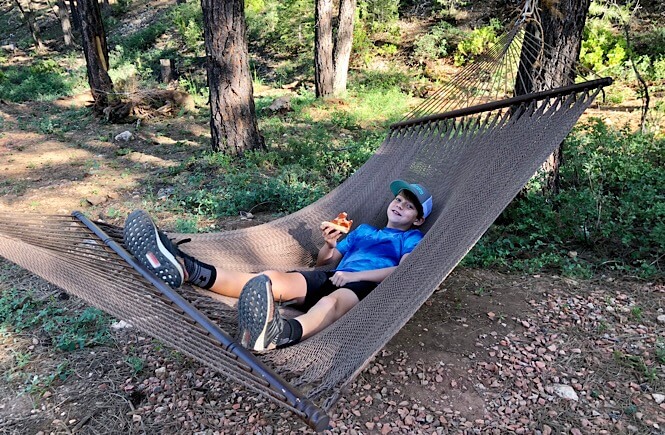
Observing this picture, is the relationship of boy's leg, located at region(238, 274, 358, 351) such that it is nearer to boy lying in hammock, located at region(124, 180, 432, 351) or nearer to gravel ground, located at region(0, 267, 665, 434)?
boy lying in hammock, located at region(124, 180, 432, 351)

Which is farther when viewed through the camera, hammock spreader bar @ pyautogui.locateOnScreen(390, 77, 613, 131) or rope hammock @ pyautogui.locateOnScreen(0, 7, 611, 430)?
hammock spreader bar @ pyautogui.locateOnScreen(390, 77, 613, 131)

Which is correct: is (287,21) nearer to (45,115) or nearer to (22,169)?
(45,115)

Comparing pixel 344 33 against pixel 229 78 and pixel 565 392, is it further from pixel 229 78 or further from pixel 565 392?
pixel 565 392

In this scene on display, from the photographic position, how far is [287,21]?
10.2 meters

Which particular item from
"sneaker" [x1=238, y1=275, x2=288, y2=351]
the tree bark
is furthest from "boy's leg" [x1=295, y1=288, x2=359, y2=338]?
the tree bark

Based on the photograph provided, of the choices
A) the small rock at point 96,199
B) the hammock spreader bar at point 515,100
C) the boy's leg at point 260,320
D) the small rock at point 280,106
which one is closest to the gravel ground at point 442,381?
the boy's leg at point 260,320

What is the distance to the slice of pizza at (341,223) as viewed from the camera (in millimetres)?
2348

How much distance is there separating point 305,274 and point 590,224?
1.88 m

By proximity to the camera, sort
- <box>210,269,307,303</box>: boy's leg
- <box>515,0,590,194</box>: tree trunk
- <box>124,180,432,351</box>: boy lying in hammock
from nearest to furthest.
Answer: <box>124,180,432,351</box>: boy lying in hammock < <box>210,269,307,303</box>: boy's leg < <box>515,0,590,194</box>: tree trunk

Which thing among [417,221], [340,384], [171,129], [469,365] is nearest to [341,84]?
[171,129]

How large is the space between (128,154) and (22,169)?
3.27 ft

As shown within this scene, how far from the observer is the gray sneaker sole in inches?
56.8

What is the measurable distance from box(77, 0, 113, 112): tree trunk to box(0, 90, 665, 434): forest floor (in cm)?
494

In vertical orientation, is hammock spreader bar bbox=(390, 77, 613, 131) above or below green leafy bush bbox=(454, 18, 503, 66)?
below
